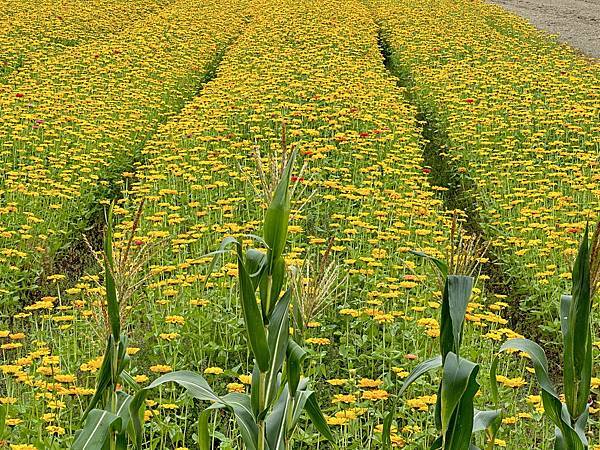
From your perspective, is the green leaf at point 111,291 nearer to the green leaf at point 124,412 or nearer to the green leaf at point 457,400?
the green leaf at point 124,412

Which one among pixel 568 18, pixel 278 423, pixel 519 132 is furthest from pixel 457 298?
pixel 568 18

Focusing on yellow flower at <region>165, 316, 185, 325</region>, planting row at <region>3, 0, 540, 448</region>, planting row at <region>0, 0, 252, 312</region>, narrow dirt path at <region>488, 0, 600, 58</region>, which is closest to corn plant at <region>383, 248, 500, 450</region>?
planting row at <region>3, 0, 540, 448</region>

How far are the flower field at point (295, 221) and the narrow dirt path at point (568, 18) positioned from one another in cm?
545

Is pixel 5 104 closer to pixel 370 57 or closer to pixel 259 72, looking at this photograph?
pixel 259 72

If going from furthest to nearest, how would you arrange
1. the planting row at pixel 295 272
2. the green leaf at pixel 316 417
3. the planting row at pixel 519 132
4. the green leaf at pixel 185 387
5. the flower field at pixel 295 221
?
1. the planting row at pixel 519 132
2. the planting row at pixel 295 272
3. the flower field at pixel 295 221
4. the green leaf at pixel 316 417
5. the green leaf at pixel 185 387

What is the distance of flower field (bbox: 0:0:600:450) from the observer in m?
3.77

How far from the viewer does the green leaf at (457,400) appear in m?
2.33

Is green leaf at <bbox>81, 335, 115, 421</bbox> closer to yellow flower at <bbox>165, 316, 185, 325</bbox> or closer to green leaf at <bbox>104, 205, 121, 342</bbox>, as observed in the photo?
green leaf at <bbox>104, 205, 121, 342</bbox>

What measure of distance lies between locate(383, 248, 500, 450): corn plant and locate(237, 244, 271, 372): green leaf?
0.40 metres

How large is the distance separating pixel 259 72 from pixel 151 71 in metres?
1.52

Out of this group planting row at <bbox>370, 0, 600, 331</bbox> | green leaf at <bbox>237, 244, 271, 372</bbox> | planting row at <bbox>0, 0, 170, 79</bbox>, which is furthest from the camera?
planting row at <bbox>0, 0, 170, 79</bbox>

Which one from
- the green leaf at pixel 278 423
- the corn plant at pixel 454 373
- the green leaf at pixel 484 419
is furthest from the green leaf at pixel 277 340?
the green leaf at pixel 484 419

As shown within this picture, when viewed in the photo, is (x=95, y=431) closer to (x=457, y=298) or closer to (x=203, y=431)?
(x=203, y=431)

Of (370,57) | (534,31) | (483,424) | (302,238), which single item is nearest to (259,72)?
(370,57)
